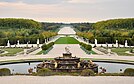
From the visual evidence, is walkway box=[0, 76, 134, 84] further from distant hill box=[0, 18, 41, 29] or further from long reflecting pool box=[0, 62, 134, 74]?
distant hill box=[0, 18, 41, 29]

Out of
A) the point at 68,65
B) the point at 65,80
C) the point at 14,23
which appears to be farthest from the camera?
the point at 14,23

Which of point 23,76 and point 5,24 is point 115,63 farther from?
point 5,24

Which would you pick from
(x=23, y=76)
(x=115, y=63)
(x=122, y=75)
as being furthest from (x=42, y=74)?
(x=115, y=63)

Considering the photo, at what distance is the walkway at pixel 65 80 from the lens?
1205 centimetres

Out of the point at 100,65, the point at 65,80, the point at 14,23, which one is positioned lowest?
the point at 100,65

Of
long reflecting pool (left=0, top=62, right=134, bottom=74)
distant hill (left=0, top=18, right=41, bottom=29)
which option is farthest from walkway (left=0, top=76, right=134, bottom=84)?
distant hill (left=0, top=18, right=41, bottom=29)

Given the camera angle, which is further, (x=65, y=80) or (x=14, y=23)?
(x=14, y=23)

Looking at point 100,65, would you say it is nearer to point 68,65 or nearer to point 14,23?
point 68,65

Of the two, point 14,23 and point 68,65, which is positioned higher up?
point 14,23

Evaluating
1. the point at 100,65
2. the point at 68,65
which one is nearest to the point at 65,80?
the point at 68,65

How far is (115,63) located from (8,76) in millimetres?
7843

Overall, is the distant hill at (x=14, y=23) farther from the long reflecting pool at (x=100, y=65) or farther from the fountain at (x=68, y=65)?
the fountain at (x=68, y=65)

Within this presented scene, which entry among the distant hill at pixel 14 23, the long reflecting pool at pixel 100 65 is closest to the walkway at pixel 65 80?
the long reflecting pool at pixel 100 65

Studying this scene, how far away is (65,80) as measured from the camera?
1250 cm
